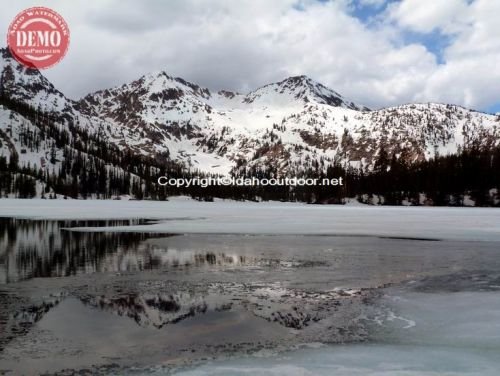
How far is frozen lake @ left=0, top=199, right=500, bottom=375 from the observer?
8.02m

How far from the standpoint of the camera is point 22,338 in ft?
29.8

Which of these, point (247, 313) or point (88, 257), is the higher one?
point (88, 257)

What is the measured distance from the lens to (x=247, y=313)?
1134cm

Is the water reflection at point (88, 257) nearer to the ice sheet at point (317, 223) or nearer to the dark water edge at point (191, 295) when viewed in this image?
the dark water edge at point (191, 295)

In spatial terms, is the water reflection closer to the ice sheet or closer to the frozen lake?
the frozen lake

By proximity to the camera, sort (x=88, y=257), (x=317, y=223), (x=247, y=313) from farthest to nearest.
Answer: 1. (x=317, y=223)
2. (x=88, y=257)
3. (x=247, y=313)

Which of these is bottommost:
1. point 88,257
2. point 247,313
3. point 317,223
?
point 247,313

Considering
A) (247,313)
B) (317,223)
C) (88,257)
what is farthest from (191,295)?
(317,223)

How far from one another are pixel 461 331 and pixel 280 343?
12.6ft

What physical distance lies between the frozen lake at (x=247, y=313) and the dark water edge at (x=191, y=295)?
43 millimetres

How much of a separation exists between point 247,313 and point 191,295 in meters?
2.41

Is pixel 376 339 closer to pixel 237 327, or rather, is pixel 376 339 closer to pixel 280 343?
pixel 280 343

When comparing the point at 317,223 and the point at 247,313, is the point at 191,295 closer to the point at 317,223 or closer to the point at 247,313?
the point at 247,313

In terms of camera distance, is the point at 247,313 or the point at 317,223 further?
the point at 317,223
